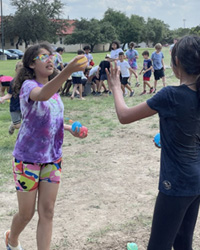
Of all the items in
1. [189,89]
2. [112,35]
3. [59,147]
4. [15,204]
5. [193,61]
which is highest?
[112,35]

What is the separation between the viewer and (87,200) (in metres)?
4.34

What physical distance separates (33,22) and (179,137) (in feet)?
242

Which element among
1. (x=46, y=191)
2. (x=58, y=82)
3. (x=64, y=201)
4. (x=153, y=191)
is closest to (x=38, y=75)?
(x=58, y=82)

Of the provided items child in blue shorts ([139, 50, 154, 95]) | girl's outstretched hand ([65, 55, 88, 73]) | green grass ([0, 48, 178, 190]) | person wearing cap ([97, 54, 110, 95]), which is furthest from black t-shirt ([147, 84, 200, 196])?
child in blue shorts ([139, 50, 154, 95])

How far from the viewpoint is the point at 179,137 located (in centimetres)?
209

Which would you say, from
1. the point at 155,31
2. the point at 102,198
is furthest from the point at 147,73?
the point at 155,31

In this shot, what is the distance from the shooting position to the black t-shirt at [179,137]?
205cm

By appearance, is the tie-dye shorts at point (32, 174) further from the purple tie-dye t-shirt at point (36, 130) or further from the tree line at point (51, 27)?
the tree line at point (51, 27)

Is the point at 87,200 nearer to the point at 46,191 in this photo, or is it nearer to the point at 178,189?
the point at 46,191

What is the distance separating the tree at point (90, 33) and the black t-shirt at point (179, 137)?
7850 cm

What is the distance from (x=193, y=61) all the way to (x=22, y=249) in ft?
7.58

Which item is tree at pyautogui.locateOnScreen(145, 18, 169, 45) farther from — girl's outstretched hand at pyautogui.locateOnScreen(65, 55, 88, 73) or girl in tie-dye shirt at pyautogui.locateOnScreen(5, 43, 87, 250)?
girl's outstretched hand at pyautogui.locateOnScreen(65, 55, 88, 73)

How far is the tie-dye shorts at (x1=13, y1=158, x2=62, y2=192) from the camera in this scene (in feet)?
8.93

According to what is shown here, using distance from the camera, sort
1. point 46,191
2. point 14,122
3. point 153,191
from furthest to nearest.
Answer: point 14,122 < point 153,191 < point 46,191
